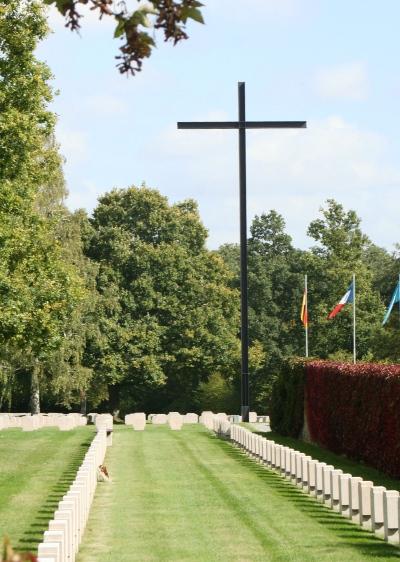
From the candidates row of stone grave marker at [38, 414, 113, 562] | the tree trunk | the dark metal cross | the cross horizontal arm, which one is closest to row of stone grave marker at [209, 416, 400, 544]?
row of stone grave marker at [38, 414, 113, 562]

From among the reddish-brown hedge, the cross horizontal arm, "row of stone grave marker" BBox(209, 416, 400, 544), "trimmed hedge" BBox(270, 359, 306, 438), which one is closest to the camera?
"row of stone grave marker" BBox(209, 416, 400, 544)

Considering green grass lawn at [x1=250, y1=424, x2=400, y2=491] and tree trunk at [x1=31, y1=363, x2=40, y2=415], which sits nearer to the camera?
green grass lawn at [x1=250, y1=424, x2=400, y2=491]

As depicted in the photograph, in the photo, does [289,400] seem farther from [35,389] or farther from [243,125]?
[35,389]

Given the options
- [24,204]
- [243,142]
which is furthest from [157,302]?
[24,204]

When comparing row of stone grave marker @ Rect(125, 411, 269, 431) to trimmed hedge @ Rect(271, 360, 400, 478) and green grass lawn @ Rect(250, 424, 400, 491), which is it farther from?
green grass lawn @ Rect(250, 424, 400, 491)

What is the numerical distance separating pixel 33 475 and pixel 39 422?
23.8 meters

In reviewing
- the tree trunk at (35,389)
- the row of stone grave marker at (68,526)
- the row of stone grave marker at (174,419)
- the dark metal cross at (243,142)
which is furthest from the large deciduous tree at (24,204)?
the tree trunk at (35,389)

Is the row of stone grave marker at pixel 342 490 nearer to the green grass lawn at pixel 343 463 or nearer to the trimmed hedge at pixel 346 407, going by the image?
the green grass lawn at pixel 343 463

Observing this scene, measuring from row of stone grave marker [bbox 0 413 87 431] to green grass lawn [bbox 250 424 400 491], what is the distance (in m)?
11.2

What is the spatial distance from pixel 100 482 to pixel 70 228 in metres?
37.9

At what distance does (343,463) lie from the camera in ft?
96.2

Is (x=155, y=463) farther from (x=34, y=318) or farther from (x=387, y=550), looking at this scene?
(x=387, y=550)

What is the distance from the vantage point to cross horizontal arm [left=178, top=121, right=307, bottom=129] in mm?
37906

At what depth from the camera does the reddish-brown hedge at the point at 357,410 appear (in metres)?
25.5
